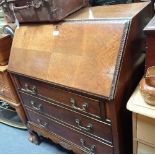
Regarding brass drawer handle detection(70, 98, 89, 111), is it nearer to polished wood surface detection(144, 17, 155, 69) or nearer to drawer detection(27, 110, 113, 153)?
drawer detection(27, 110, 113, 153)

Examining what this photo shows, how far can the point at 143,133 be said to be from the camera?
3.25 ft

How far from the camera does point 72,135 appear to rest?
1.37 m

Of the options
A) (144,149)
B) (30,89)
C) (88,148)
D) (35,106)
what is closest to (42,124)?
(35,106)

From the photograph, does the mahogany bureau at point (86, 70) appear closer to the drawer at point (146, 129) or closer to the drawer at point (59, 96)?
the drawer at point (59, 96)

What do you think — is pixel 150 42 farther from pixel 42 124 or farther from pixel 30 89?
pixel 42 124

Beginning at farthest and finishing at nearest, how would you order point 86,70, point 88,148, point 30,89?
point 30,89 < point 88,148 < point 86,70

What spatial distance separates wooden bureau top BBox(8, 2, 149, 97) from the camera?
38.2 inches

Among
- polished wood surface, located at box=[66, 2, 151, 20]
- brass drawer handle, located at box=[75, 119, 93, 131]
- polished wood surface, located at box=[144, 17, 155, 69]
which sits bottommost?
brass drawer handle, located at box=[75, 119, 93, 131]

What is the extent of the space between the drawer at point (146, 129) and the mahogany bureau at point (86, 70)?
0.11 meters

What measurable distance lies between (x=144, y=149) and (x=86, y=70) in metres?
0.50

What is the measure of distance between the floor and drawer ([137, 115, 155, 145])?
2.96 ft

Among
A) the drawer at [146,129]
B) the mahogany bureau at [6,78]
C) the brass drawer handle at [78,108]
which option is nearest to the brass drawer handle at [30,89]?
the mahogany bureau at [6,78]

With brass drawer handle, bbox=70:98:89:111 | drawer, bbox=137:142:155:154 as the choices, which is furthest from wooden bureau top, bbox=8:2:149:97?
drawer, bbox=137:142:155:154

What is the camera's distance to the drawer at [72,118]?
114 cm
